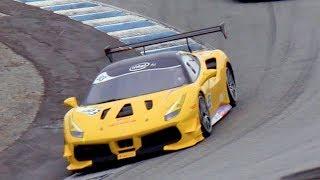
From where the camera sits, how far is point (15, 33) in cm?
2169

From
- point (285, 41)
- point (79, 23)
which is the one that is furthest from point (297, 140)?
point (79, 23)

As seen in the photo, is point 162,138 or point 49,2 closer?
point 162,138

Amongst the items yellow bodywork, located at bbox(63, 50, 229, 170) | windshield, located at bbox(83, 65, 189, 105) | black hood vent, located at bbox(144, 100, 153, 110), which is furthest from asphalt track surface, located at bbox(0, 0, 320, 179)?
windshield, located at bbox(83, 65, 189, 105)

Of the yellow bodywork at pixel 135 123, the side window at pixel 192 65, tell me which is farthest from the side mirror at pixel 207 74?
the yellow bodywork at pixel 135 123

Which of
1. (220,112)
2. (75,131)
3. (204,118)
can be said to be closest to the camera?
(75,131)

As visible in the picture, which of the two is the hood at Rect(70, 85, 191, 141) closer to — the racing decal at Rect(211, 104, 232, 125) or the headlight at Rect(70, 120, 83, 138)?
the headlight at Rect(70, 120, 83, 138)

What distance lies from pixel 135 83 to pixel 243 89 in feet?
11.1

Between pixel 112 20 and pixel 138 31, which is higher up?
pixel 138 31

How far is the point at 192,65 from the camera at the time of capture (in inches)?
541

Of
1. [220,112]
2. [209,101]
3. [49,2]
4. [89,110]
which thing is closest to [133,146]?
[89,110]

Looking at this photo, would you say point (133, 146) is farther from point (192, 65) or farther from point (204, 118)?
point (192, 65)

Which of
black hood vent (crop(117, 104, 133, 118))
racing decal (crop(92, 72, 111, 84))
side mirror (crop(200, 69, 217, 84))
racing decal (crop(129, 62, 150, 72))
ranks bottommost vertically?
racing decal (crop(92, 72, 111, 84))

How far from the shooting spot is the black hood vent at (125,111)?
39.7 ft

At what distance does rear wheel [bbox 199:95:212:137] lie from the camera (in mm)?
12345
